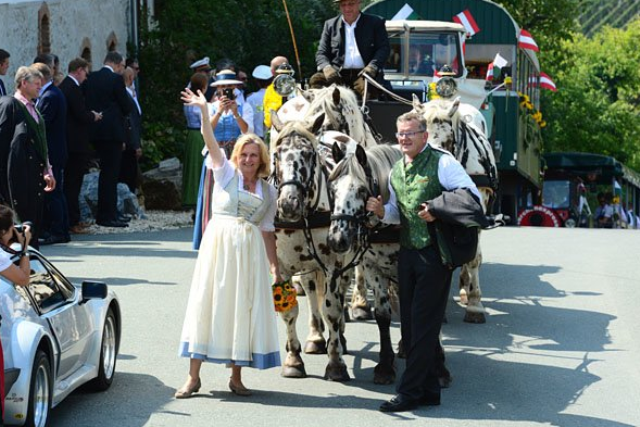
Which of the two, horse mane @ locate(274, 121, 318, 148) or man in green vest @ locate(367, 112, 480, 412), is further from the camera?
horse mane @ locate(274, 121, 318, 148)

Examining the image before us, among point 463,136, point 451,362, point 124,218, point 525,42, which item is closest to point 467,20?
point 525,42

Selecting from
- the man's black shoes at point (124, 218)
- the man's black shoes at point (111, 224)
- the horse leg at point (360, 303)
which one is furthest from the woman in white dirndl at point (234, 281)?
the man's black shoes at point (124, 218)

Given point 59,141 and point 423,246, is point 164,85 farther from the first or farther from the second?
point 423,246

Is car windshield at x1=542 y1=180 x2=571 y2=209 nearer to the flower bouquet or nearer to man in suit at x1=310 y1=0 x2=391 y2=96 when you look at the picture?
→ man in suit at x1=310 y1=0 x2=391 y2=96

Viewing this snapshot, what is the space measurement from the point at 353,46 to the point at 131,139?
7.46m

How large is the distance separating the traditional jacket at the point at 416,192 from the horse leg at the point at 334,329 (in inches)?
41.6

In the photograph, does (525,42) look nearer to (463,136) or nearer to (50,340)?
(463,136)

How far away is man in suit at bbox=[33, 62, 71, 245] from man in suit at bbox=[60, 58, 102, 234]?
0.68 m

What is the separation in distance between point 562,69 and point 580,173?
15329mm

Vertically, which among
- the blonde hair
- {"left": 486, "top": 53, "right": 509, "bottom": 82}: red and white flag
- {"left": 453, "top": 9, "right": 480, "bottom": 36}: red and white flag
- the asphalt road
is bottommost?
the asphalt road

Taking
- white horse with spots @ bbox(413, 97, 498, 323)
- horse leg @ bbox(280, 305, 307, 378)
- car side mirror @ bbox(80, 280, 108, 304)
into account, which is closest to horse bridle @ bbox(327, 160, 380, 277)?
horse leg @ bbox(280, 305, 307, 378)

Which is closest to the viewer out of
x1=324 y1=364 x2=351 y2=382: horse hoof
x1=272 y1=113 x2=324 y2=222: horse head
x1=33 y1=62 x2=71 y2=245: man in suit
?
x1=272 y1=113 x2=324 y2=222: horse head

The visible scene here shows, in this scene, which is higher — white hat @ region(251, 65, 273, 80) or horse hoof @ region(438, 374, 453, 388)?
white hat @ region(251, 65, 273, 80)

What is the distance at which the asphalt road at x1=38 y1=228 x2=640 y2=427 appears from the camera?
9.02 meters
